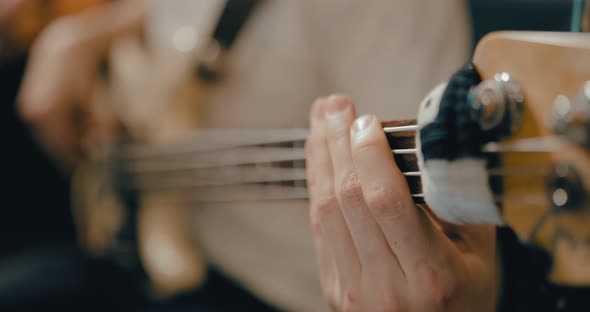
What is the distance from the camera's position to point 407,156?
0.31 metres

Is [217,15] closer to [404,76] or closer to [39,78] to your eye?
[404,76]

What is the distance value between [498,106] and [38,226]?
1.21m

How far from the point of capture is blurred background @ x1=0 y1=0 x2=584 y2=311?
0.96 meters

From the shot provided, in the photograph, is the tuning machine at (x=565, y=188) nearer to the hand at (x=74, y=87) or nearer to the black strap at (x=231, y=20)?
the black strap at (x=231, y=20)

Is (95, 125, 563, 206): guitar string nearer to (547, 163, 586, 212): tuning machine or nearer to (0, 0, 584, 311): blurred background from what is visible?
(547, 163, 586, 212): tuning machine

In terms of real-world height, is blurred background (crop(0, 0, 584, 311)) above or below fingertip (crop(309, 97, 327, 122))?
below

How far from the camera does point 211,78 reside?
0.75 m

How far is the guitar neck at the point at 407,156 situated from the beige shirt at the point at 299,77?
0.14m

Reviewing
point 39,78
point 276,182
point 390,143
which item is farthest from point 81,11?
point 390,143

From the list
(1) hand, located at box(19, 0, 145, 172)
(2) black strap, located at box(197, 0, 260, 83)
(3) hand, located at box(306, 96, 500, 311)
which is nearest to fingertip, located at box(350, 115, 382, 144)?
(3) hand, located at box(306, 96, 500, 311)

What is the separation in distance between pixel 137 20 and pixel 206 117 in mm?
343

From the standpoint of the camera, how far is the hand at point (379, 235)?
0.31 meters

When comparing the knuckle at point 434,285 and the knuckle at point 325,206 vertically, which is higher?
the knuckle at point 325,206

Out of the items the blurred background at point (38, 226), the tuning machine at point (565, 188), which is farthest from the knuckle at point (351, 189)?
the blurred background at point (38, 226)
